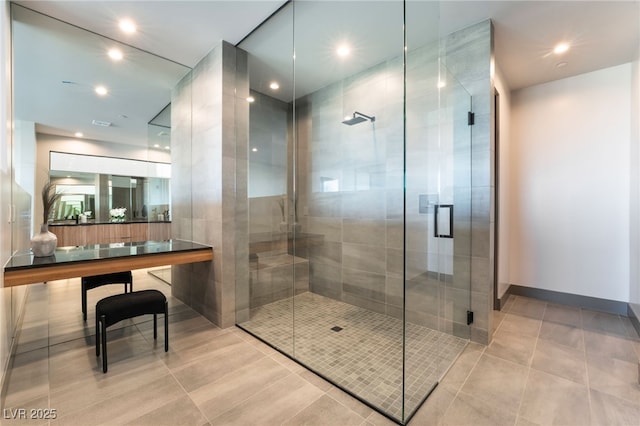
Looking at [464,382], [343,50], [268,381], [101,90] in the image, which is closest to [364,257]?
[464,382]

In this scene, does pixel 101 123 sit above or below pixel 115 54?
below

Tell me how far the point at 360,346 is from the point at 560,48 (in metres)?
3.53

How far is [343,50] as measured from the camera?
281cm

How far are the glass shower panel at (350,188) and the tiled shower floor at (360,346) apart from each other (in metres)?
0.01

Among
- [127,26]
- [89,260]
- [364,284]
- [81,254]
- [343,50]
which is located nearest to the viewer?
[89,260]

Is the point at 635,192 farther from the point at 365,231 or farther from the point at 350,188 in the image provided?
the point at 350,188

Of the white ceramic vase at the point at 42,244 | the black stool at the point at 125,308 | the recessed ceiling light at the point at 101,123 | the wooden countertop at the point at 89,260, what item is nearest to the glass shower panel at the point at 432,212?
the black stool at the point at 125,308

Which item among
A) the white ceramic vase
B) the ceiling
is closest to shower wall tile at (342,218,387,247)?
the ceiling

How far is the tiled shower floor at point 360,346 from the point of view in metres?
1.73

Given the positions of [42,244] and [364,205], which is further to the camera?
[364,205]

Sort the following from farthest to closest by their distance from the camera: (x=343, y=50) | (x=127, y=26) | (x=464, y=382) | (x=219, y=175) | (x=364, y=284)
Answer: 1. (x=364, y=284)
2. (x=343, y=50)
3. (x=219, y=175)
4. (x=127, y=26)
5. (x=464, y=382)

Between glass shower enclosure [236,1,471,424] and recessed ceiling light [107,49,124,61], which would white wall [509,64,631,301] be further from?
recessed ceiling light [107,49,124,61]

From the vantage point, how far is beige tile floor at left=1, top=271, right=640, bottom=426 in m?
1.53

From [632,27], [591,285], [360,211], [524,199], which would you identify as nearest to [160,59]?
[360,211]
